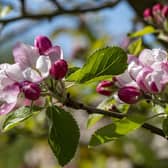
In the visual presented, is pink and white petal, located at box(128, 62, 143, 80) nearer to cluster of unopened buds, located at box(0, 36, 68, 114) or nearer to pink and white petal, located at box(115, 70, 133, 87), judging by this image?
pink and white petal, located at box(115, 70, 133, 87)

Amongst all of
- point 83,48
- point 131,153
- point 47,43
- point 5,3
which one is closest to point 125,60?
point 47,43

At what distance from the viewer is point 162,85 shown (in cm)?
105

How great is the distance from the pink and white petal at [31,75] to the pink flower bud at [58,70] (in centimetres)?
3

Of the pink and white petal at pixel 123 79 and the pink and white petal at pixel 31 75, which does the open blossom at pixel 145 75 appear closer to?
the pink and white petal at pixel 123 79

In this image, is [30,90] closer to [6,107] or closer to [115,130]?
[6,107]

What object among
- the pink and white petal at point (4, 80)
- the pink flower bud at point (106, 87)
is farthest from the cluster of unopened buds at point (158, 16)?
the pink and white petal at point (4, 80)

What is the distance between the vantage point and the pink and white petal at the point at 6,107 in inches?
A: 40.7

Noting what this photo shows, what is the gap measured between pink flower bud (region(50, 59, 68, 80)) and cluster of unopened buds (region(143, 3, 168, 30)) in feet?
1.89

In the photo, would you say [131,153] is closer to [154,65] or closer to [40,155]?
[40,155]

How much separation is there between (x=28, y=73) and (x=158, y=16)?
655 millimetres

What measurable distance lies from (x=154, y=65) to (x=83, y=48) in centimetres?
214

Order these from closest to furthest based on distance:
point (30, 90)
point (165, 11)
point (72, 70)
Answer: point (30, 90) → point (72, 70) → point (165, 11)

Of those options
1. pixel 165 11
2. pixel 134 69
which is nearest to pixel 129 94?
pixel 134 69

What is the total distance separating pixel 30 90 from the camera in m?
0.99
